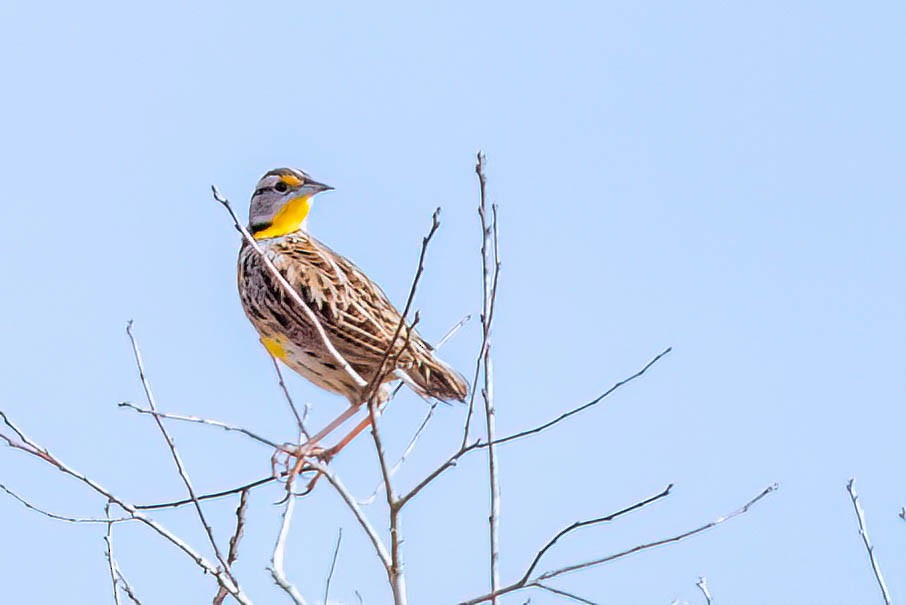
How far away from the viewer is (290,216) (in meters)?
7.68

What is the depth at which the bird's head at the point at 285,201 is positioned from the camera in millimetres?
7656

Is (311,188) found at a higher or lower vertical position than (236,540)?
higher

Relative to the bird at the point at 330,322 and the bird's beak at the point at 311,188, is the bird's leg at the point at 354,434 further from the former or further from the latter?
the bird's beak at the point at 311,188

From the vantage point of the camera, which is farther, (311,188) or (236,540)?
(311,188)

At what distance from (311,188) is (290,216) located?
0.19m

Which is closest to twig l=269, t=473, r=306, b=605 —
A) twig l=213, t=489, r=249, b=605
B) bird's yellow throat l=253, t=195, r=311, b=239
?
twig l=213, t=489, r=249, b=605

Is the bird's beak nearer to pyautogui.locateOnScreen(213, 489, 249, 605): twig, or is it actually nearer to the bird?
the bird

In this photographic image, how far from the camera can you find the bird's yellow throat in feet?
25.1

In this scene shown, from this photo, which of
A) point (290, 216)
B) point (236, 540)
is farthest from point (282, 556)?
point (290, 216)

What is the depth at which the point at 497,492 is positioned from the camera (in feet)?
15.4

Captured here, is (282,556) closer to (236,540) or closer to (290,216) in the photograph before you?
(236,540)

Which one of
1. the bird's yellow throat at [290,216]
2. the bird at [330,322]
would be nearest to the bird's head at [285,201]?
the bird's yellow throat at [290,216]

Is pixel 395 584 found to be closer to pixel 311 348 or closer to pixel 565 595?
pixel 565 595

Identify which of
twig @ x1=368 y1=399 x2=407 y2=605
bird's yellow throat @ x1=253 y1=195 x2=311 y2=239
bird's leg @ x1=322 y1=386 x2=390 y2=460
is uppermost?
bird's yellow throat @ x1=253 y1=195 x2=311 y2=239
